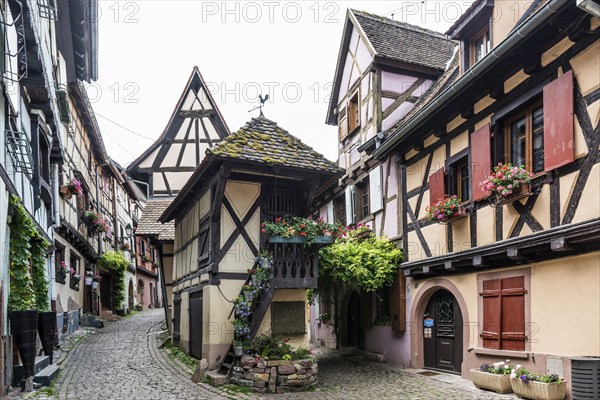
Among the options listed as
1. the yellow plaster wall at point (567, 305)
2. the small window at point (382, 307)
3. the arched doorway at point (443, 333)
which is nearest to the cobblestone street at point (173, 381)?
the arched doorway at point (443, 333)

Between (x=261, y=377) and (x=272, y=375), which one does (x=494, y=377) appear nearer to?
(x=272, y=375)

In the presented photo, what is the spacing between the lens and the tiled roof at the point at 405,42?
14242 millimetres

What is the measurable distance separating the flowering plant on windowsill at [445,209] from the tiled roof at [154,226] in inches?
362

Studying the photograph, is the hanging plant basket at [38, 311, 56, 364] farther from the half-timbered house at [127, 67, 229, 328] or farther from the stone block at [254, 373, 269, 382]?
the half-timbered house at [127, 67, 229, 328]

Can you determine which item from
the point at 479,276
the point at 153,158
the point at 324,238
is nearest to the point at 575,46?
the point at 479,276

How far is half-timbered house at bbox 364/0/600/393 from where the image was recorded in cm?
725

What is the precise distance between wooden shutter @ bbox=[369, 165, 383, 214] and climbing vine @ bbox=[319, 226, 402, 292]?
968mm

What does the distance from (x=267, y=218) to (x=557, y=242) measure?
5.49 metres

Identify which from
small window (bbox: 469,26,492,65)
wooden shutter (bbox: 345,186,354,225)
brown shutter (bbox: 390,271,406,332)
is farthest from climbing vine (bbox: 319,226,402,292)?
small window (bbox: 469,26,492,65)

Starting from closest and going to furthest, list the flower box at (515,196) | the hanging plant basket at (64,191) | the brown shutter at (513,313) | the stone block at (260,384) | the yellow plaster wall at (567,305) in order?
the yellow plaster wall at (567,305), the flower box at (515,196), the brown shutter at (513,313), the stone block at (260,384), the hanging plant basket at (64,191)

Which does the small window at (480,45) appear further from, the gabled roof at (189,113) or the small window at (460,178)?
the gabled roof at (189,113)

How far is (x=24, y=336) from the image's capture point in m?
7.93

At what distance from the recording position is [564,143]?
24.4 feet

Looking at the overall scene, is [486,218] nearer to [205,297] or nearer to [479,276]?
[479,276]
